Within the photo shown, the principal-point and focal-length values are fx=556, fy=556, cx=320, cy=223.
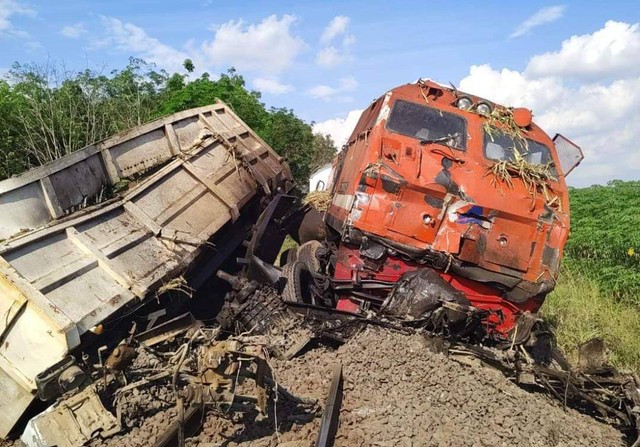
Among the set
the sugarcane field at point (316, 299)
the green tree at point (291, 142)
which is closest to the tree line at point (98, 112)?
the green tree at point (291, 142)

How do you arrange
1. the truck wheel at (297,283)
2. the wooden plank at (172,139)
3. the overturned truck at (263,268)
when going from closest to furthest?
the overturned truck at (263,268) → the truck wheel at (297,283) → the wooden plank at (172,139)

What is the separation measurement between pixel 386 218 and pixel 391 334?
1312 millimetres

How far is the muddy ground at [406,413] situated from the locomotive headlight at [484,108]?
3304 mm

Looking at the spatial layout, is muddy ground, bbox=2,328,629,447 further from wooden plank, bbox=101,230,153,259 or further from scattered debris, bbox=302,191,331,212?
scattered debris, bbox=302,191,331,212

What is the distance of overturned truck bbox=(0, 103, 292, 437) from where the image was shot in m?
4.24

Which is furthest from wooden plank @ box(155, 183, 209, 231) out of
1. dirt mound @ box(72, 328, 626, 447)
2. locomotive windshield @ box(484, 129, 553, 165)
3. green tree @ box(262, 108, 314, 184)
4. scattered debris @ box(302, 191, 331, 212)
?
green tree @ box(262, 108, 314, 184)

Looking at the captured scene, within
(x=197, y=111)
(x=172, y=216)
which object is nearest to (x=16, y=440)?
(x=172, y=216)

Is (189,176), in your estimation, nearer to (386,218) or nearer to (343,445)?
(386,218)

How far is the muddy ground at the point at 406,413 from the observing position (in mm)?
3756

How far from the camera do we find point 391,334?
4.90 m

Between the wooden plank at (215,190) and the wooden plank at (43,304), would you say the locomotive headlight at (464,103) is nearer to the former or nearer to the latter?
the wooden plank at (215,190)

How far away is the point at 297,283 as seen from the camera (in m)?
6.00

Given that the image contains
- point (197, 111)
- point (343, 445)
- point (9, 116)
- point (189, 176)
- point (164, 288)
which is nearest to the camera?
point (343, 445)

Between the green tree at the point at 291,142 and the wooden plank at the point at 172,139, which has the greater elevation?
the green tree at the point at 291,142
